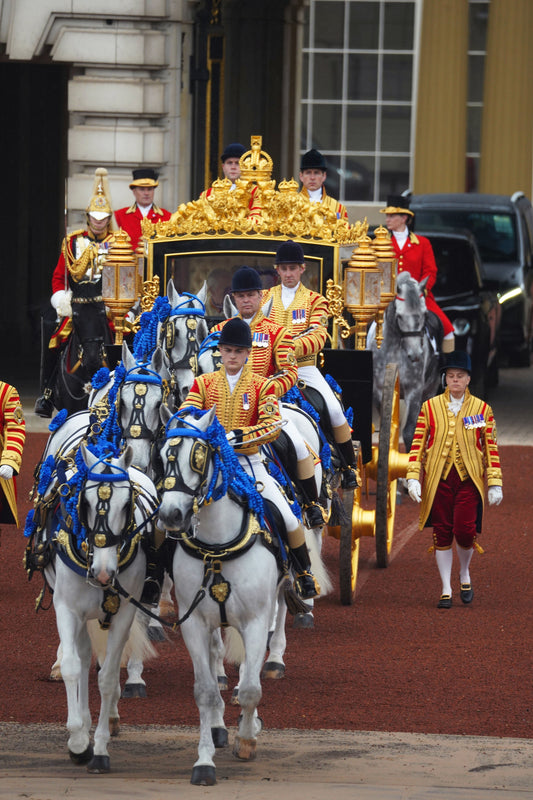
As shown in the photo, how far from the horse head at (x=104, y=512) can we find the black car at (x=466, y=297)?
12.4 meters

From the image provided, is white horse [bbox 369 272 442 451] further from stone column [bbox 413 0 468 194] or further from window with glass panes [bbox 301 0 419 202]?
window with glass panes [bbox 301 0 419 202]

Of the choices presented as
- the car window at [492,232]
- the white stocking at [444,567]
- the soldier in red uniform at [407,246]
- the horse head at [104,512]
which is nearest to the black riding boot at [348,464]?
the white stocking at [444,567]

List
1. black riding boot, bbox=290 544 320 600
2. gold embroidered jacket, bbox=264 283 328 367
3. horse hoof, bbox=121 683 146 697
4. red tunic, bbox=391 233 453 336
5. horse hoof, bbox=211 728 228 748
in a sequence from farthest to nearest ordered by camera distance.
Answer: red tunic, bbox=391 233 453 336
gold embroidered jacket, bbox=264 283 328 367
horse hoof, bbox=121 683 146 697
black riding boot, bbox=290 544 320 600
horse hoof, bbox=211 728 228 748

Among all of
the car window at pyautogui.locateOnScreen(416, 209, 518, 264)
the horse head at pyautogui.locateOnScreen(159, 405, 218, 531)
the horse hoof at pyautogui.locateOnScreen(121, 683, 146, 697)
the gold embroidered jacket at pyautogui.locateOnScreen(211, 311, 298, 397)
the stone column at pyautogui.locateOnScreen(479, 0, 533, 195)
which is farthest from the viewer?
the stone column at pyautogui.locateOnScreen(479, 0, 533, 195)

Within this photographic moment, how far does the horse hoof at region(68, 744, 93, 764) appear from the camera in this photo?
22.3ft

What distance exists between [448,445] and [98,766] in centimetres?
407

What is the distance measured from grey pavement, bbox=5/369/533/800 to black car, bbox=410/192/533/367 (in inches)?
613

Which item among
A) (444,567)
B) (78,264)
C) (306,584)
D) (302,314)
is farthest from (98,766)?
(78,264)

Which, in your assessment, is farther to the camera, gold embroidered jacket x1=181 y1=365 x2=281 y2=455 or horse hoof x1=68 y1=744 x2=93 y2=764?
gold embroidered jacket x1=181 y1=365 x2=281 y2=455

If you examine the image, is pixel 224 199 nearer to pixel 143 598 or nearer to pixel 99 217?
pixel 99 217

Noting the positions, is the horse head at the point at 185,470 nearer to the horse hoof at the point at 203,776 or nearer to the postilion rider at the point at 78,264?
the horse hoof at the point at 203,776

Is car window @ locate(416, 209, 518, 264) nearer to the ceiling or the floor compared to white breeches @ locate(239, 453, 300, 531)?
nearer to the ceiling

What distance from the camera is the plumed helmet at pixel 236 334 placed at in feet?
23.8

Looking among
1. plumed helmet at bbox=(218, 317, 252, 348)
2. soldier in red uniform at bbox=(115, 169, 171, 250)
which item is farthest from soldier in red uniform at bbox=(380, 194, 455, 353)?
plumed helmet at bbox=(218, 317, 252, 348)
